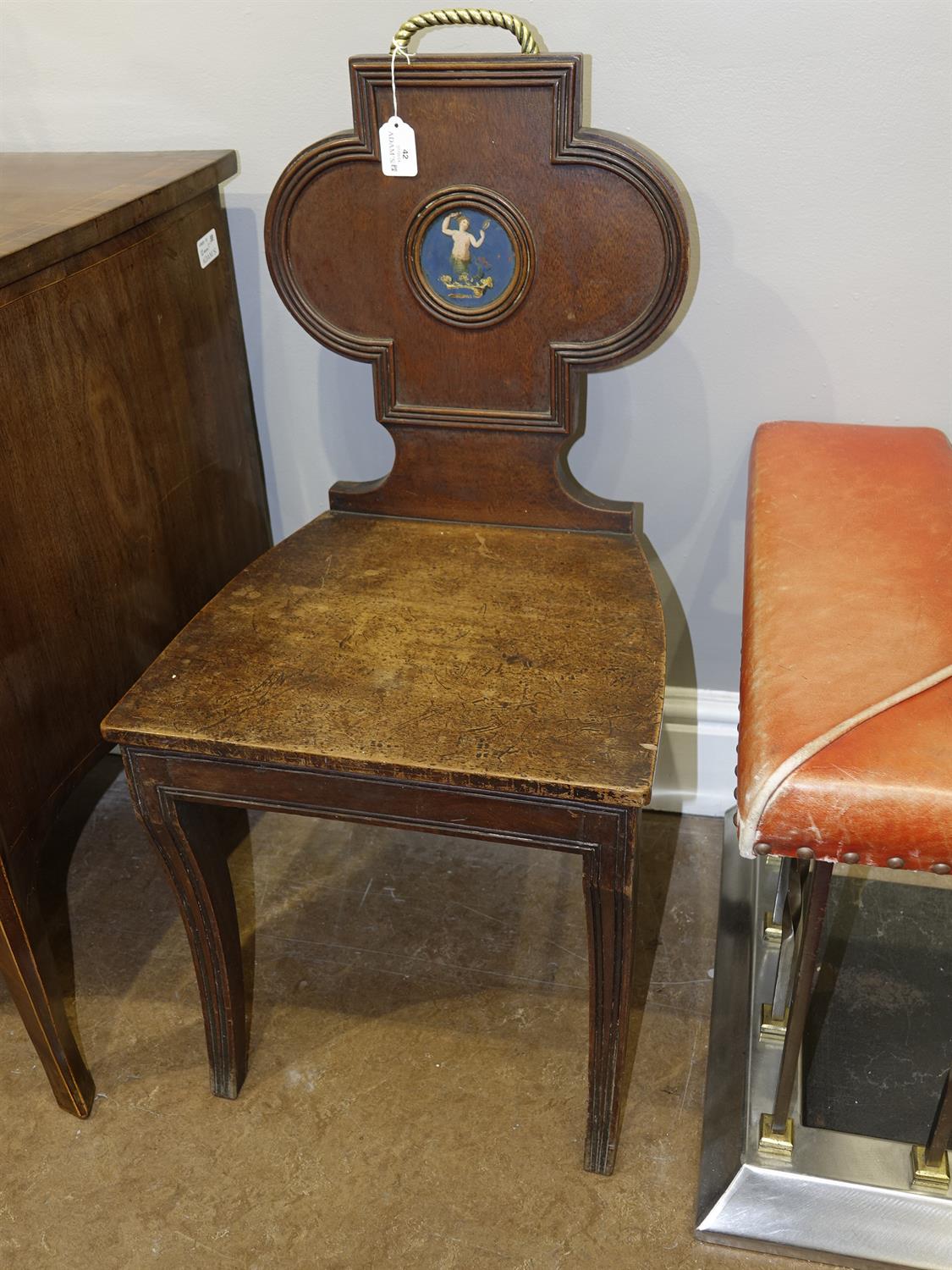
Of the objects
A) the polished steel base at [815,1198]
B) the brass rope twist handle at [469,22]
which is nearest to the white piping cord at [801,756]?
the polished steel base at [815,1198]

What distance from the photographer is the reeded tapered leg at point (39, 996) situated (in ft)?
3.58

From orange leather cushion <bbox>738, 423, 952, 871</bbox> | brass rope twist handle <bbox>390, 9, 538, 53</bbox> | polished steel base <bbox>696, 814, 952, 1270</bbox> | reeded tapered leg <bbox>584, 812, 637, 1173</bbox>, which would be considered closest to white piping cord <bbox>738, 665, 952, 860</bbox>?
orange leather cushion <bbox>738, 423, 952, 871</bbox>

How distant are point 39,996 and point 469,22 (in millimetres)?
1071

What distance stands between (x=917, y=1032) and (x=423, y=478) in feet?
2.81

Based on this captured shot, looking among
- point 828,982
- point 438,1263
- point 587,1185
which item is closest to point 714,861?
point 828,982

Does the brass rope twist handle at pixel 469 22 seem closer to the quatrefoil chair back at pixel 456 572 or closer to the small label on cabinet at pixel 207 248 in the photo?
the quatrefoil chair back at pixel 456 572

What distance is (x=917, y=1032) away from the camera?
1.29m

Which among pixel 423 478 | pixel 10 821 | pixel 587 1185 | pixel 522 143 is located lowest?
pixel 587 1185

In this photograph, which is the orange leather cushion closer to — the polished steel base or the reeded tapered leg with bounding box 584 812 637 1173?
the reeded tapered leg with bounding box 584 812 637 1173

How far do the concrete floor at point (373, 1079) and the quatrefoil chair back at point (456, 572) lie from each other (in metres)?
0.08

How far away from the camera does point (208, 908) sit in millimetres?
1136

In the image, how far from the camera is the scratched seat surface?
3.11 feet

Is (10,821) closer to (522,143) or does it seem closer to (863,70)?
(522,143)

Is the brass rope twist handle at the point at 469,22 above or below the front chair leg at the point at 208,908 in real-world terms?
above
